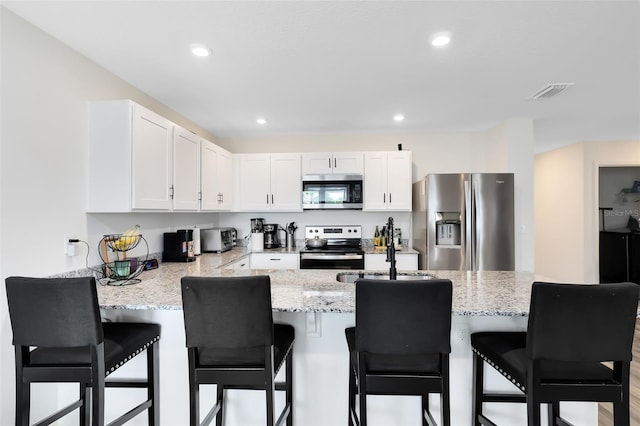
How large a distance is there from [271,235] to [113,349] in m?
2.80

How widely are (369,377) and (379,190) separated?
2854 millimetres

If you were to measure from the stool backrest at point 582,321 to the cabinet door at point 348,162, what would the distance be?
2.89m

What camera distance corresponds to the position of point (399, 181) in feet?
12.8

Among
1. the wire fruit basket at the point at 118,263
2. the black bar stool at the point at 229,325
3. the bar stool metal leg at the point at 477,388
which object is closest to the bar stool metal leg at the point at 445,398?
the bar stool metal leg at the point at 477,388

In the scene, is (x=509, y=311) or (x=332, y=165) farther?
(x=332, y=165)

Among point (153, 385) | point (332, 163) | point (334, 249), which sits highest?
point (332, 163)

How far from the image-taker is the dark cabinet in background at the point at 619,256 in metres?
4.61

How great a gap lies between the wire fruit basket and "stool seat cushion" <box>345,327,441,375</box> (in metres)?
1.65

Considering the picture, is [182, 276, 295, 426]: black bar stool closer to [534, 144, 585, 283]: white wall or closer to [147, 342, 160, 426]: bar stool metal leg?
[147, 342, 160, 426]: bar stool metal leg

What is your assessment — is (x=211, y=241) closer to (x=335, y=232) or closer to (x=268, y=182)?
(x=268, y=182)

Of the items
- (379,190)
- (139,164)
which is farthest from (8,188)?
(379,190)

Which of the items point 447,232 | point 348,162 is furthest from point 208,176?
point 447,232

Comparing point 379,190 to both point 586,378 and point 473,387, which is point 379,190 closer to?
point 473,387

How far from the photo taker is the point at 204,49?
2021 mm
